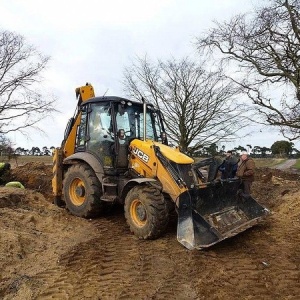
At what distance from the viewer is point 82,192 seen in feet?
26.9

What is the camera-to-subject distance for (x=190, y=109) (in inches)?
650

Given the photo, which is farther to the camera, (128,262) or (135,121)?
Result: (135,121)

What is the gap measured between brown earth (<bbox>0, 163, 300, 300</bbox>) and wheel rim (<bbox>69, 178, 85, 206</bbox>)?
388 mm

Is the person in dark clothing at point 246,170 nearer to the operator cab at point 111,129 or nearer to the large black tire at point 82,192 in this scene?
the operator cab at point 111,129

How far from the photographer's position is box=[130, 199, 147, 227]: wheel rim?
6.75 metres

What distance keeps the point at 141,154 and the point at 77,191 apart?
1.88 m

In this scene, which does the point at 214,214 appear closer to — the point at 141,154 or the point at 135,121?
the point at 141,154

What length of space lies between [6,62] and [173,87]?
7.84 meters

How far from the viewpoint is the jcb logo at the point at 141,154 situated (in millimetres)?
7371

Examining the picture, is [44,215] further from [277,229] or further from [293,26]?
[293,26]

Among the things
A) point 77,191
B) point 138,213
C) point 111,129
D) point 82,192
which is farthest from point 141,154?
point 77,191

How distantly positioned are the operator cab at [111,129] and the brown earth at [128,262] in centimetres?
144

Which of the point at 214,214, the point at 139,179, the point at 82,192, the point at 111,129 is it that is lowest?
the point at 214,214

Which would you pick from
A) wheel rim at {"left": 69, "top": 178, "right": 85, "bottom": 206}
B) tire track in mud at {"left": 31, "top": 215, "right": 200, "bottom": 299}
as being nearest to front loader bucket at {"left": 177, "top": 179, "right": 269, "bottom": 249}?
tire track in mud at {"left": 31, "top": 215, "right": 200, "bottom": 299}
